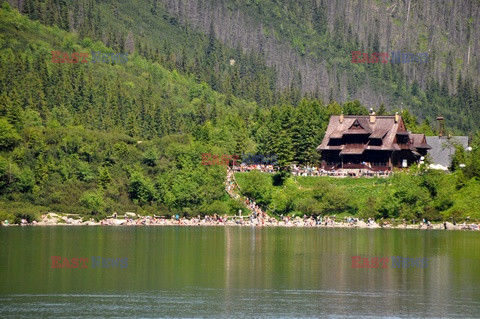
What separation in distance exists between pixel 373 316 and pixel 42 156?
68.7 m

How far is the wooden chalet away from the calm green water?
31.4 metres

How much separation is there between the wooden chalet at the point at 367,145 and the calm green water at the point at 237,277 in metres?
31.4

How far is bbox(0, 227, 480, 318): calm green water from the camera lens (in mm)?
48906

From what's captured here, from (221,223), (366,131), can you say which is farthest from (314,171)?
(221,223)

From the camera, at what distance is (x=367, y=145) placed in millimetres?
117750

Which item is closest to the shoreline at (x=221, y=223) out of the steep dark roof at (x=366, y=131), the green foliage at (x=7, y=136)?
the green foliage at (x=7, y=136)

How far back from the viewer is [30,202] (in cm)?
10225

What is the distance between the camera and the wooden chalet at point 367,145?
385ft

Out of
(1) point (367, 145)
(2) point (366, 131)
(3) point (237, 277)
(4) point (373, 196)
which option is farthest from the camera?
(2) point (366, 131)

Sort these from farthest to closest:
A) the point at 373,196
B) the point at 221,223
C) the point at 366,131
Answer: the point at 366,131 → the point at 373,196 → the point at 221,223

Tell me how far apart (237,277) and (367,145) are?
200 feet

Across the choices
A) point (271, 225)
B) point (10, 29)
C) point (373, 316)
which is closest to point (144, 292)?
point (373, 316)

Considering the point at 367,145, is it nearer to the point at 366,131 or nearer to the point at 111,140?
the point at 366,131

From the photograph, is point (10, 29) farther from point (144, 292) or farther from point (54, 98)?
point (144, 292)
